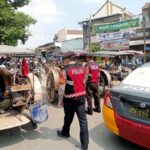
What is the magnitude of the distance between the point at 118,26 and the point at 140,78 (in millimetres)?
25941

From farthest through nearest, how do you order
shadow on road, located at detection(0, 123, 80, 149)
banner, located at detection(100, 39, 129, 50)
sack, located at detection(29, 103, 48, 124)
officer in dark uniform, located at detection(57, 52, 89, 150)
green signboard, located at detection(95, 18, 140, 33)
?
banner, located at detection(100, 39, 129, 50), green signboard, located at detection(95, 18, 140, 33), sack, located at detection(29, 103, 48, 124), shadow on road, located at detection(0, 123, 80, 149), officer in dark uniform, located at detection(57, 52, 89, 150)

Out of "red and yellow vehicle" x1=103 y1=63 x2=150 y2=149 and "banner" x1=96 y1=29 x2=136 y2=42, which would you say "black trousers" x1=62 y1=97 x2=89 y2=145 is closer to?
"red and yellow vehicle" x1=103 y1=63 x2=150 y2=149

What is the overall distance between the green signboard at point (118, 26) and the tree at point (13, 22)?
974cm

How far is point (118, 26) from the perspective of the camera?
1208 inches

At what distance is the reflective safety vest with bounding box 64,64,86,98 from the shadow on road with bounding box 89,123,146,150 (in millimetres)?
1029

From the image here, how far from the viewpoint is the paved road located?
5359 mm

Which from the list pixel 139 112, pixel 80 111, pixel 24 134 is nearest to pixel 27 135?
pixel 24 134

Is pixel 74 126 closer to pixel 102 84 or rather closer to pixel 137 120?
pixel 137 120

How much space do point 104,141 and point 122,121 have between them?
95 cm

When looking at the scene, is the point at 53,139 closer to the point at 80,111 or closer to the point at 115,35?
the point at 80,111

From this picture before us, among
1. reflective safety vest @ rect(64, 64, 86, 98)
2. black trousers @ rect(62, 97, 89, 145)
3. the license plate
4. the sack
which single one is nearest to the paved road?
black trousers @ rect(62, 97, 89, 145)

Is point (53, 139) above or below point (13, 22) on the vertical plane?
below

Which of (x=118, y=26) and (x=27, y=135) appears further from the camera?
(x=118, y=26)

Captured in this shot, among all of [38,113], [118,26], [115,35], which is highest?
[118,26]
